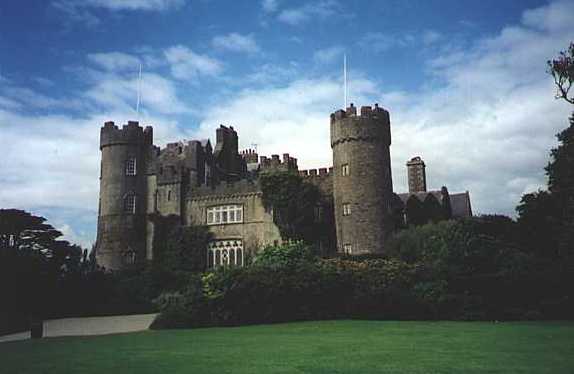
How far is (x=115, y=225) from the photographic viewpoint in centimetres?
4144

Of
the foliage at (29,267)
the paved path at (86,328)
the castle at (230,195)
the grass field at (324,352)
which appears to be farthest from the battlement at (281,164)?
the grass field at (324,352)

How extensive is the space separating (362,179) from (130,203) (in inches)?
721

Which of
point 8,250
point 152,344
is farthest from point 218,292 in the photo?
point 8,250

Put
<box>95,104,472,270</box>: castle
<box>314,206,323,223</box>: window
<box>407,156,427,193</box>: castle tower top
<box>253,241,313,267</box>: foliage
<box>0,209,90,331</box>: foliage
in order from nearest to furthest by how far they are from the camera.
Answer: <box>0,209,90,331</box>: foliage → <box>253,241,313,267</box>: foliage → <box>95,104,472,270</box>: castle → <box>314,206,323,223</box>: window → <box>407,156,427,193</box>: castle tower top

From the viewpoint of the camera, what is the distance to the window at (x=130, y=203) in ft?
138

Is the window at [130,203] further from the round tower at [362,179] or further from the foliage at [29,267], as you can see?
the round tower at [362,179]

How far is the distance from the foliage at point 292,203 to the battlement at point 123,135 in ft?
37.2

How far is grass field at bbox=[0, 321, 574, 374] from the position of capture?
1010 centimetres

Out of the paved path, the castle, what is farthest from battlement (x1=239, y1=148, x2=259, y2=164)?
the paved path

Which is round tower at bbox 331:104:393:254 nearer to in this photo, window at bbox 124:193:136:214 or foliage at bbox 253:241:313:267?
foliage at bbox 253:241:313:267

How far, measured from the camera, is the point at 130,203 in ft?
139

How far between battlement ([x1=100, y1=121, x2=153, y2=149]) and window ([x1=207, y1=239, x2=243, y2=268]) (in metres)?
10.5

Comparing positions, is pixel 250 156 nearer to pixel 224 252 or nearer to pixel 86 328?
pixel 224 252

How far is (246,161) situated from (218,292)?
106ft
